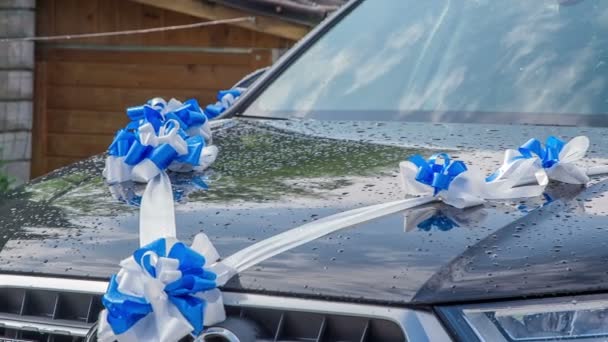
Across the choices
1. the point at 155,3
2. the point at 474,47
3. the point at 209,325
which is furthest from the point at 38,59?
the point at 209,325

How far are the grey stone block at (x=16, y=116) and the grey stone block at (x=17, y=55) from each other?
292 mm

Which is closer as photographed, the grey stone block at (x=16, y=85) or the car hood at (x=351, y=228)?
the car hood at (x=351, y=228)

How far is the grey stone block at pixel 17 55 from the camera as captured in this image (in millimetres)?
9336

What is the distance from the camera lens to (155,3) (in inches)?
368

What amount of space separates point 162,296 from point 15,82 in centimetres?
762

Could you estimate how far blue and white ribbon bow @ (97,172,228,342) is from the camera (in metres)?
2.13

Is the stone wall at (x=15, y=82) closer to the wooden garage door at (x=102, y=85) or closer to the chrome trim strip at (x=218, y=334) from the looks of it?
the wooden garage door at (x=102, y=85)

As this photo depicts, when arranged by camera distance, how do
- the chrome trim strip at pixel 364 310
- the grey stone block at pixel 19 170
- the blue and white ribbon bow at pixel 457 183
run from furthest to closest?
1. the grey stone block at pixel 19 170
2. the blue and white ribbon bow at pixel 457 183
3. the chrome trim strip at pixel 364 310

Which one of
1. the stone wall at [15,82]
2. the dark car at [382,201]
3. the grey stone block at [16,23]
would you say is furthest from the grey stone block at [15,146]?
the dark car at [382,201]

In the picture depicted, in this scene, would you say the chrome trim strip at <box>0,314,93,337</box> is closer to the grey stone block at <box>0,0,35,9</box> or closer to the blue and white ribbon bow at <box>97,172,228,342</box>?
the blue and white ribbon bow at <box>97,172,228,342</box>

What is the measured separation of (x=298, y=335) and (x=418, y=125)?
1.30 metres

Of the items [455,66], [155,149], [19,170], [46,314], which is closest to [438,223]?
[46,314]

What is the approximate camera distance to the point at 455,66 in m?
3.55

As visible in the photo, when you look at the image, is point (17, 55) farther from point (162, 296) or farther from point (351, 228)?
point (162, 296)
